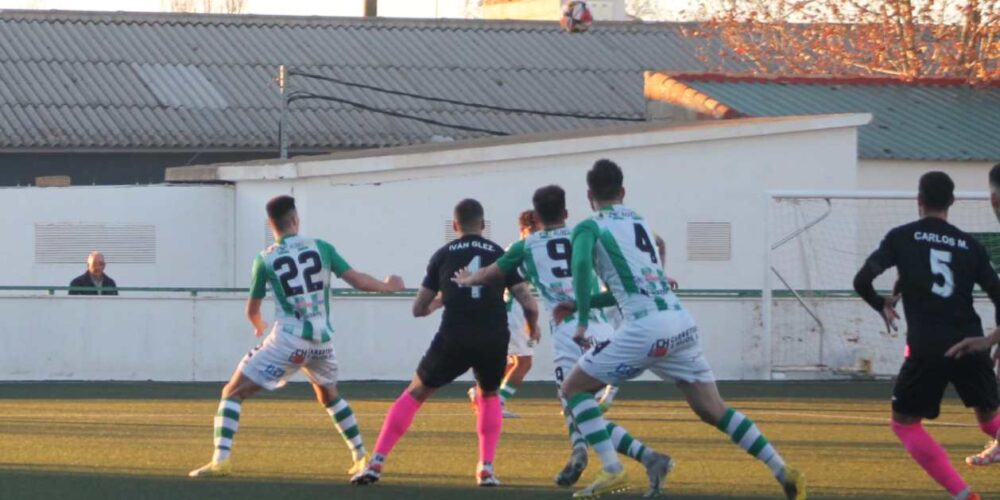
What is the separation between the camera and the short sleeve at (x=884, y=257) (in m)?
8.80

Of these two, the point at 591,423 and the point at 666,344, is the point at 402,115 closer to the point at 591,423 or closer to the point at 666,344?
the point at 591,423

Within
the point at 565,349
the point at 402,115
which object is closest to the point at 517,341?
the point at 565,349

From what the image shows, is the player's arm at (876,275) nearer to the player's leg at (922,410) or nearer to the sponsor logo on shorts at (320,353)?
the player's leg at (922,410)

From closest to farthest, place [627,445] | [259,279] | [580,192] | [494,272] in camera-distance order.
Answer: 1. [627,445]
2. [494,272]
3. [259,279]
4. [580,192]

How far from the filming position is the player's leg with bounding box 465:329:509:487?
1013 centimetres

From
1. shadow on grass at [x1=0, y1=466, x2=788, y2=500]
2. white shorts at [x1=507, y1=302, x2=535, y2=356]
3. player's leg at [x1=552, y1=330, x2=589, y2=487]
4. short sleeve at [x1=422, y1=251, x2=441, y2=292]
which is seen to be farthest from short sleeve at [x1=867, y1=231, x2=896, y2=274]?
white shorts at [x1=507, y1=302, x2=535, y2=356]

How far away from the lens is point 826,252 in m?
21.2

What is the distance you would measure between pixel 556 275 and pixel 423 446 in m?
2.45

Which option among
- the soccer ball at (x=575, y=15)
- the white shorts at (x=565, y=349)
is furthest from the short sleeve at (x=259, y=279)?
the soccer ball at (x=575, y=15)

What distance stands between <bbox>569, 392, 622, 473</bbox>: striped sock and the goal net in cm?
1116

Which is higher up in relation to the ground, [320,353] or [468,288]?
[468,288]

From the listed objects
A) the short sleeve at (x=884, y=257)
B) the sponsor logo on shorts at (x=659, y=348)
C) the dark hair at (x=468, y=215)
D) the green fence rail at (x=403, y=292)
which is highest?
the dark hair at (x=468, y=215)

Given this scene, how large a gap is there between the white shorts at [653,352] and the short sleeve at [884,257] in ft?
3.29

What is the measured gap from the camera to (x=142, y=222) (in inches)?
941
